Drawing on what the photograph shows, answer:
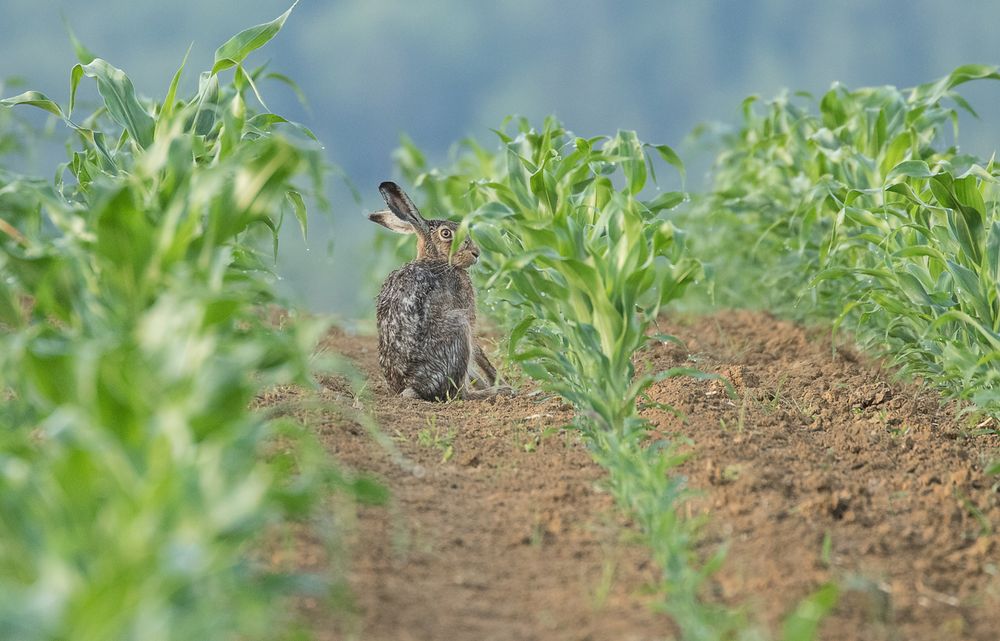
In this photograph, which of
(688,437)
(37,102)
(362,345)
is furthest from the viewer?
(362,345)

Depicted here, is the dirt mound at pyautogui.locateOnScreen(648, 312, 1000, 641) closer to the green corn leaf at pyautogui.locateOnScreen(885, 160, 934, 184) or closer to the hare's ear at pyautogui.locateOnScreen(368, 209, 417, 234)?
the green corn leaf at pyautogui.locateOnScreen(885, 160, 934, 184)

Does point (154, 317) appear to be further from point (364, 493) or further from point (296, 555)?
point (296, 555)

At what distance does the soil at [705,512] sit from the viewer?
3.62 m

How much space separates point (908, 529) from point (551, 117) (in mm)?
3508

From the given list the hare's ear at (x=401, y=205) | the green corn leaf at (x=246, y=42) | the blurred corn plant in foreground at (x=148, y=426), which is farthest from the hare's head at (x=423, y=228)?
the blurred corn plant in foreground at (x=148, y=426)

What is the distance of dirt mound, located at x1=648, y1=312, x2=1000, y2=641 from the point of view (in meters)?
3.79

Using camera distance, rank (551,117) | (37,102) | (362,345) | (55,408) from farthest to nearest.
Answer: (362,345), (551,117), (37,102), (55,408)

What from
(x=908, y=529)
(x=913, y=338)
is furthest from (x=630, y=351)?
(x=913, y=338)

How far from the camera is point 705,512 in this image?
4.38 meters

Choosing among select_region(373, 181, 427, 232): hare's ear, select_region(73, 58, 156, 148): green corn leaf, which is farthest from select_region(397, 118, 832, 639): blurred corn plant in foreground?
select_region(73, 58, 156, 148): green corn leaf

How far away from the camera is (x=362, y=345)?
30.4 ft

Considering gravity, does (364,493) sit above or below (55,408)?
below

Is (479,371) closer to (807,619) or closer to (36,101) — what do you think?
(36,101)

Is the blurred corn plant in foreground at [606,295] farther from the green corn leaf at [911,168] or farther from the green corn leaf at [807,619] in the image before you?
the green corn leaf at [911,168]
